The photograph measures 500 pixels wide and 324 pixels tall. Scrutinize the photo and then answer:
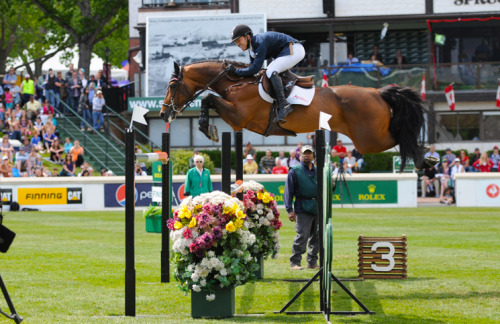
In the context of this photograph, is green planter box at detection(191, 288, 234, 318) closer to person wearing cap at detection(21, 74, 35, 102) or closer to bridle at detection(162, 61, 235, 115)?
bridle at detection(162, 61, 235, 115)

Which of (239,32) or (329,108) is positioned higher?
Answer: (239,32)

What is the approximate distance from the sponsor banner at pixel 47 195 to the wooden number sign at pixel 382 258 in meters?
16.2

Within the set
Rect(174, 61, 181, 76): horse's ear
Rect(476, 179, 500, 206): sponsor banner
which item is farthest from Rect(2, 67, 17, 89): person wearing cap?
Rect(174, 61, 181, 76): horse's ear

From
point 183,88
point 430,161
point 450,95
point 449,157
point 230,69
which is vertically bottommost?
point 449,157

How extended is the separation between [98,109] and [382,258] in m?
22.0

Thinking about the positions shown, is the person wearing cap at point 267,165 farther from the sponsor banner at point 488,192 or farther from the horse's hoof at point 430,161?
the horse's hoof at point 430,161

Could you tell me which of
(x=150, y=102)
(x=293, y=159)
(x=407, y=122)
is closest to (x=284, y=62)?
(x=407, y=122)

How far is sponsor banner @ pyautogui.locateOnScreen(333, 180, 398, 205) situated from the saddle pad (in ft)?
53.0

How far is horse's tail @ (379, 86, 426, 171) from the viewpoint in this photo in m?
10.3

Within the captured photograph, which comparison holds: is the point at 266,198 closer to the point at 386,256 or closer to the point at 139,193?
the point at 386,256

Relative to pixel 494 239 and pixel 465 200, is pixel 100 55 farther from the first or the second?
pixel 494 239

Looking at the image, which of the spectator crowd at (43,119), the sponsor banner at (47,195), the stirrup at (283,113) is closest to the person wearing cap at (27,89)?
the spectator crowd at (43,119)

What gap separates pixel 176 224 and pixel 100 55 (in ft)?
182

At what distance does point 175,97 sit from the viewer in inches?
401
